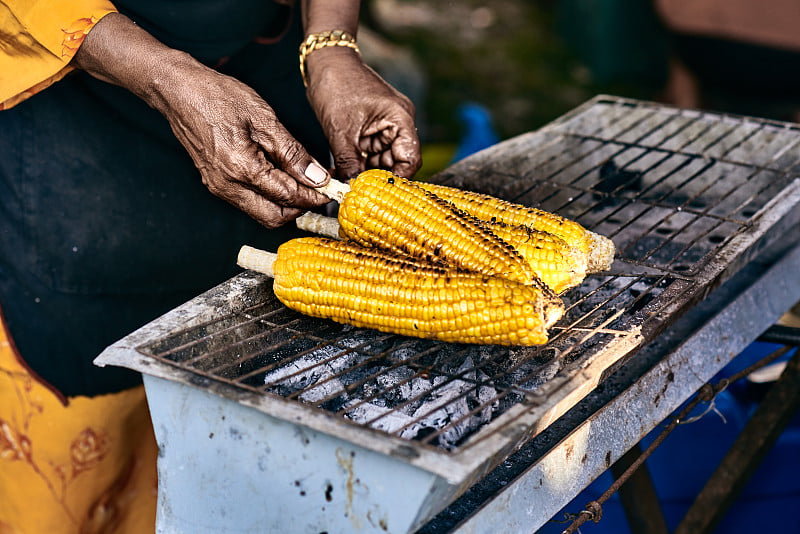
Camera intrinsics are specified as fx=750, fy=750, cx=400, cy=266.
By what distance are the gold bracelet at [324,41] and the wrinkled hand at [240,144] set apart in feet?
2.18

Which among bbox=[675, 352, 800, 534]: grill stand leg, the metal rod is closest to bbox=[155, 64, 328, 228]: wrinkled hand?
the metal rod

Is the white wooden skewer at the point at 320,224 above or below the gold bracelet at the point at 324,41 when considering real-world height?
below

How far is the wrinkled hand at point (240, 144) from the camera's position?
2088 mm

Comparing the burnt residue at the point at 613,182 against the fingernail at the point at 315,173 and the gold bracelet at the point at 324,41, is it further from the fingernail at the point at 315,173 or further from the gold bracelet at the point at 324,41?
the fingernail at the point at 315,173

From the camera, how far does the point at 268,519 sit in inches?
68.9

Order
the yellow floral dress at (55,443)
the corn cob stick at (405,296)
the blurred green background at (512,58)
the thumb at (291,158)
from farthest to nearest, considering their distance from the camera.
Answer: the blurred green background at (512,58) < the yellow floral dress at (55,443) < the thumb at (291,158) < the corn cob stick at (405,296)

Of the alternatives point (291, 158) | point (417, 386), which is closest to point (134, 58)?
point (291, 158)

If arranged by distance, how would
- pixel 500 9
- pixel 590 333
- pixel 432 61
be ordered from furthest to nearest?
pixel 500 9
pixel 432 61
pixel 590 333

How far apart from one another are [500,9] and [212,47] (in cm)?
941

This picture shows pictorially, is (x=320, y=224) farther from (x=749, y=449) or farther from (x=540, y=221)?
(x=749, y=449)

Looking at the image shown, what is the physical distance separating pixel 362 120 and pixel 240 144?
60cm

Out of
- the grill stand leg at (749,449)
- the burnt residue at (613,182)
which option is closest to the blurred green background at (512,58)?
the burnt residue at (613,182)

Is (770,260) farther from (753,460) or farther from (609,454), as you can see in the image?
(609,454)

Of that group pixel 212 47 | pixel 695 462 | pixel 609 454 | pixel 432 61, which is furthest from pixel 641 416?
pixel 432 61
